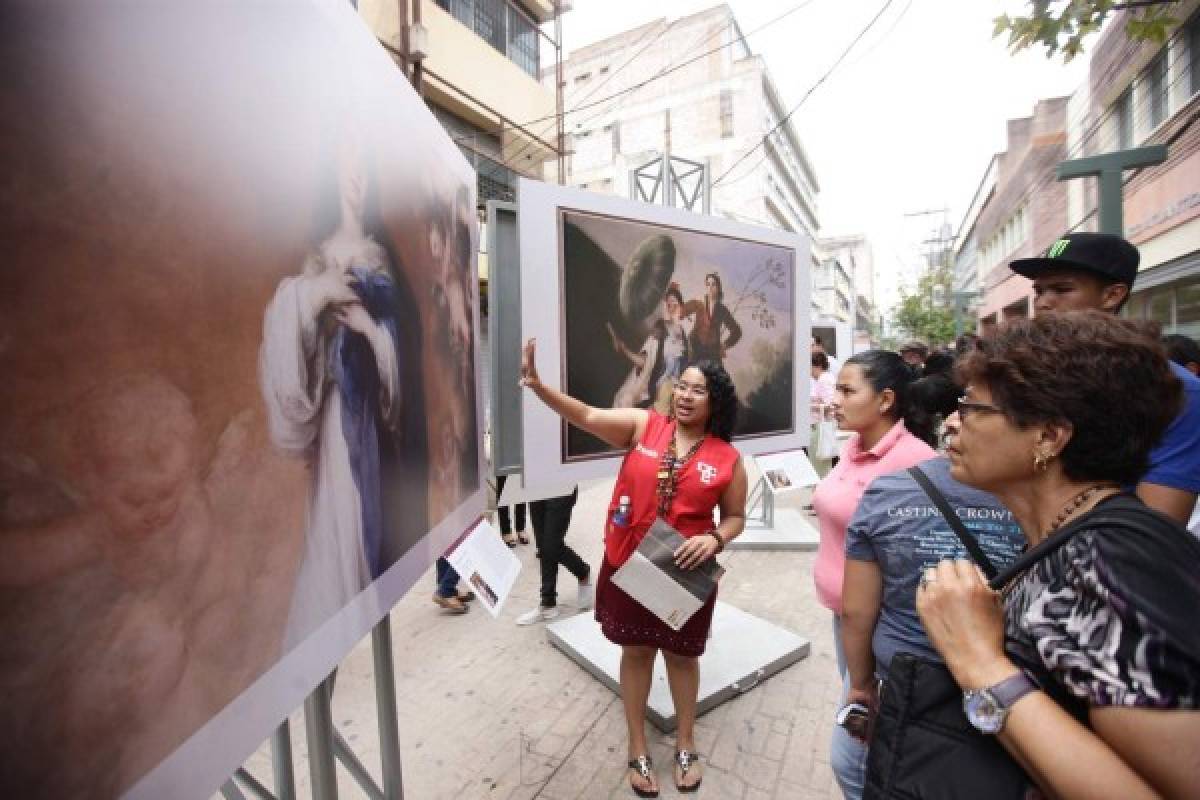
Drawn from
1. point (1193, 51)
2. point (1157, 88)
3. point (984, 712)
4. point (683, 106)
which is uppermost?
point (683, 106)

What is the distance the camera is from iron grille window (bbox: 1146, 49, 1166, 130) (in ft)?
30.1

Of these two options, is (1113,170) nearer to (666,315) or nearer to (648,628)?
(666,315)

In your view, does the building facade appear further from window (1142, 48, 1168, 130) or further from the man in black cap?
the man in black cap

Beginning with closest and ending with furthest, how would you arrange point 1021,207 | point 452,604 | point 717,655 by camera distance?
point 717,655
point 452,604
point 1021,207

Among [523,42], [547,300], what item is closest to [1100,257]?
[547,300]

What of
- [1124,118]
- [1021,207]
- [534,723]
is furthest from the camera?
[1021,207]

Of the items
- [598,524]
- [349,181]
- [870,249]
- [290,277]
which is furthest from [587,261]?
[870,249]

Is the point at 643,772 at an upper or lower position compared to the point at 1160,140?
lower

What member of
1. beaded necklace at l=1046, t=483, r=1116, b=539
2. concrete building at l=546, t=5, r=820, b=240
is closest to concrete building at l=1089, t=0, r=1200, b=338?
beaded necklace at l=1046, t=483, r=1116, b=539

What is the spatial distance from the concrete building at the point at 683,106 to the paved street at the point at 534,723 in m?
26.9

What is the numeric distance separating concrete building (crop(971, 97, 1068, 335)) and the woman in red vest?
1676cm

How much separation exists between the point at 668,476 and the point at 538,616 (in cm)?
218

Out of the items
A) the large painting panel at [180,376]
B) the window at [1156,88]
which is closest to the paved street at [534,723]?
the large painting panel at [180,376]

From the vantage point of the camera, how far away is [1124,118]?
424 inches
